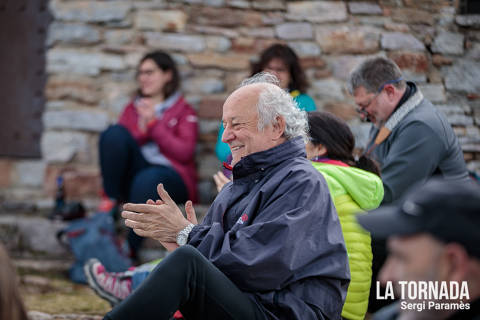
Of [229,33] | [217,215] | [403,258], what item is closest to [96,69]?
[229,33]

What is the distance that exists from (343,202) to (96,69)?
10.7ft

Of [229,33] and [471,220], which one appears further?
[229,33]

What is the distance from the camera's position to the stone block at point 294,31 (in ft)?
17.1

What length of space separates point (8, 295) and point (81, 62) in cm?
394

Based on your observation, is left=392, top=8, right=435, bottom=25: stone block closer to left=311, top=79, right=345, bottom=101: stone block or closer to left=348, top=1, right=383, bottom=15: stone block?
left=348, top=1, right=383, bottom=15: stone block

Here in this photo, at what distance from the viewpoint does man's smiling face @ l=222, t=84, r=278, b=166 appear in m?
2.43

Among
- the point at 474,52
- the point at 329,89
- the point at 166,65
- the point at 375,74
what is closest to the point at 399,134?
the point at 375,74

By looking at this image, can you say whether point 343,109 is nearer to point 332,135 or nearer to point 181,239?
point 332,135

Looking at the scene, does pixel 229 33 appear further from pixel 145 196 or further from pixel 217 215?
pixel 217 215

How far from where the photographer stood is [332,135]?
2.87m

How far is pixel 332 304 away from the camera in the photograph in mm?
2227

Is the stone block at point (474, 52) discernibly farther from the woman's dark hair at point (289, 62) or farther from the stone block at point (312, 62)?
the woman's dark hair at point (289, 62)

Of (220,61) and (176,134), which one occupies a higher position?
(220,61)

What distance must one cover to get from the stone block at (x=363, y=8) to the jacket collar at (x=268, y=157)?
3075 mm
